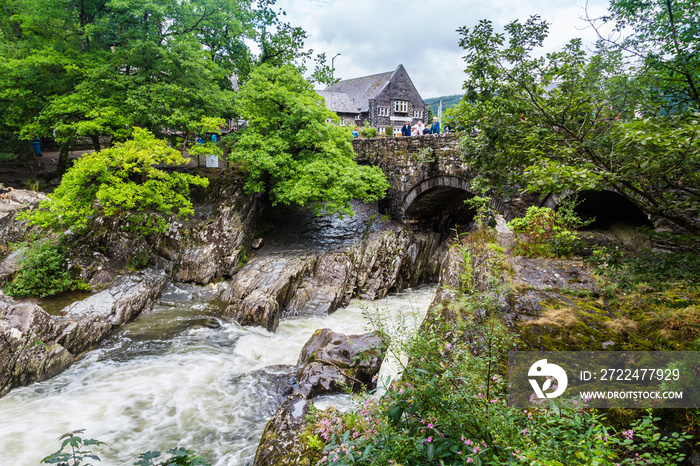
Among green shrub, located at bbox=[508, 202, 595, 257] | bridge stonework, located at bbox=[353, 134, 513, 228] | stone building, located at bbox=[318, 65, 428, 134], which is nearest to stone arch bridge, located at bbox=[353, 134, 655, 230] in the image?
bridge stonework, located at bbox=[353, 134, 513, 228]

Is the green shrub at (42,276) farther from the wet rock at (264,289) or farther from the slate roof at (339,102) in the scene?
the slate roof at (339,102)

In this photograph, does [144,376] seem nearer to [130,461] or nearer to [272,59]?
[130,461]

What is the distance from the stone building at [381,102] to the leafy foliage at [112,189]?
77.2 feet

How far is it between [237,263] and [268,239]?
2.36 metres

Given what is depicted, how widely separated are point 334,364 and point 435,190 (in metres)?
10.1

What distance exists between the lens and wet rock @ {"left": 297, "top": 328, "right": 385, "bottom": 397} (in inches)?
284

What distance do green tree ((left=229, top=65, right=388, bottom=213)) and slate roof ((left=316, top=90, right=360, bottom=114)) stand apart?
65.6 ft

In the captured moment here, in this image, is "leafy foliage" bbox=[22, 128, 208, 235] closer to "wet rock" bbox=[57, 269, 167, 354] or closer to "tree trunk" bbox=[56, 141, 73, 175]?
"wet rock" bbox=[57, 269, 167, 354]

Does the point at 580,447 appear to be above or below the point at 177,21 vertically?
below

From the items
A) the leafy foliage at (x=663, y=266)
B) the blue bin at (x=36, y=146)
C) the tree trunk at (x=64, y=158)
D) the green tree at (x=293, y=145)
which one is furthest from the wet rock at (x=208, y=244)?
the leafy foliage at (x=663, y=266)

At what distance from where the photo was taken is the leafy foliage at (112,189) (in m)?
11.1

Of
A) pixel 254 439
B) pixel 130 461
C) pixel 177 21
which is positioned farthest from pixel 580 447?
pixel 177 21

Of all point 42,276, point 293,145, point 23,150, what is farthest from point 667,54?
point 23,150

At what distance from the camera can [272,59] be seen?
18219mm
